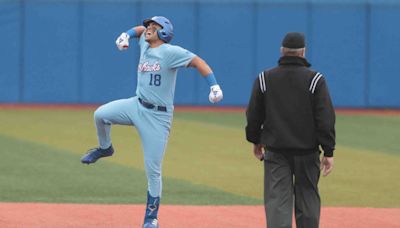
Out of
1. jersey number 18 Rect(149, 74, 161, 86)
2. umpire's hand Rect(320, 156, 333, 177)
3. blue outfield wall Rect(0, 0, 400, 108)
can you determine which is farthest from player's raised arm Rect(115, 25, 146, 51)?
blue outfield wall Rect(0, 0, 400, 108)

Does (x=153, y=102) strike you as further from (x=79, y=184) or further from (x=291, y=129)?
(x=79, y=184)

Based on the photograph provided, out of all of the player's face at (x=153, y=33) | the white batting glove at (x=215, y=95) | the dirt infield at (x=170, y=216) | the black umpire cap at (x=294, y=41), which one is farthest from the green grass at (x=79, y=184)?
the black umpire cap at (x=294, y=41)

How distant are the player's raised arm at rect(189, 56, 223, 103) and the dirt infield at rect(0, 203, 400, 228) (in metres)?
1.80

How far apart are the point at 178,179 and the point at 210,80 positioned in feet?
17.5

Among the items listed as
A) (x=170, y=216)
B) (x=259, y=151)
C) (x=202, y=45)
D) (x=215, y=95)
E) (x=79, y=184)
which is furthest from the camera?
(x=202, y=45)

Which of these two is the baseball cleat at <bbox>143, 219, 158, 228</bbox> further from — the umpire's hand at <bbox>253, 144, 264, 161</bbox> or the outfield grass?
the outfield grass

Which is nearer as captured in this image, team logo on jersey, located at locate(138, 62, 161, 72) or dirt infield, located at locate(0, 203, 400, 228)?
team logo on jersey, located at locate(138, 62, 161, 72)

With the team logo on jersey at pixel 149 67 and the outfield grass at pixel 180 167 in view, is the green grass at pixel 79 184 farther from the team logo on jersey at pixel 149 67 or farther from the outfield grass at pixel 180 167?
the team logo on jersey at pixel 149 67

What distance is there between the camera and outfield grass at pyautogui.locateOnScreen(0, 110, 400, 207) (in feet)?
42.2

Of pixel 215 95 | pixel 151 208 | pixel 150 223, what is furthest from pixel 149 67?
pixel 150 223

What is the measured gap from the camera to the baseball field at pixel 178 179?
10.9 metres

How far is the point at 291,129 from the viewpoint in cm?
A: 775

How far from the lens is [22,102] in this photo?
97.7 ft

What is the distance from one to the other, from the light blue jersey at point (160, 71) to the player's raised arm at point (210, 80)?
75mm
